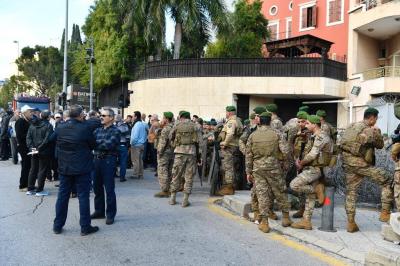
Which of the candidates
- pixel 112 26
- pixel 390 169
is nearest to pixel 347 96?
pixel 112 26

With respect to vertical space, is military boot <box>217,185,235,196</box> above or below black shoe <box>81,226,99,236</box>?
above

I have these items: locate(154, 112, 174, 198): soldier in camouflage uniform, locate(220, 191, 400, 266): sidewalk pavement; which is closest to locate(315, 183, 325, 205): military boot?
locate(220, 191, 400, 266): sidewalk pavement

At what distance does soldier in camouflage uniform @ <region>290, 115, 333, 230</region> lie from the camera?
20.8 ft

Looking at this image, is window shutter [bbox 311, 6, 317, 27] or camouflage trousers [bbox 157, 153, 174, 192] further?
window shutter [bbox 311, 6, 317, 27]

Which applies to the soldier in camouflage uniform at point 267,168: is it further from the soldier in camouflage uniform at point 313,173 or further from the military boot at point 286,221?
the soldier in camouflage uniform at point 313,173

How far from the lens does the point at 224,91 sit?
24984 mm

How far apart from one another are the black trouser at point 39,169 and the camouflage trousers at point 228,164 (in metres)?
3.80

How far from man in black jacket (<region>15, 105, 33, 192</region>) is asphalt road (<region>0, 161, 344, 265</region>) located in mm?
1324

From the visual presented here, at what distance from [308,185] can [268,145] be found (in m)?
0.86

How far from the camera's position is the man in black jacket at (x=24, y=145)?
9625 millimetres

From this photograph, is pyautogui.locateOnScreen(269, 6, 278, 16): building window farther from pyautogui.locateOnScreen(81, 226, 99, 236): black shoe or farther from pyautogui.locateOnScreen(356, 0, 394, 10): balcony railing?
pyautogui.locateOnScreen(81, 226, 99, 236): black shoe

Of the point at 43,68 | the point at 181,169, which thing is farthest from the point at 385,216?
the point at 43,68

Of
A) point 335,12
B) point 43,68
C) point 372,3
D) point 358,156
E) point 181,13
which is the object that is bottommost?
point 358,156

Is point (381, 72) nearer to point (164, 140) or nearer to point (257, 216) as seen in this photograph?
point (164, 140)
